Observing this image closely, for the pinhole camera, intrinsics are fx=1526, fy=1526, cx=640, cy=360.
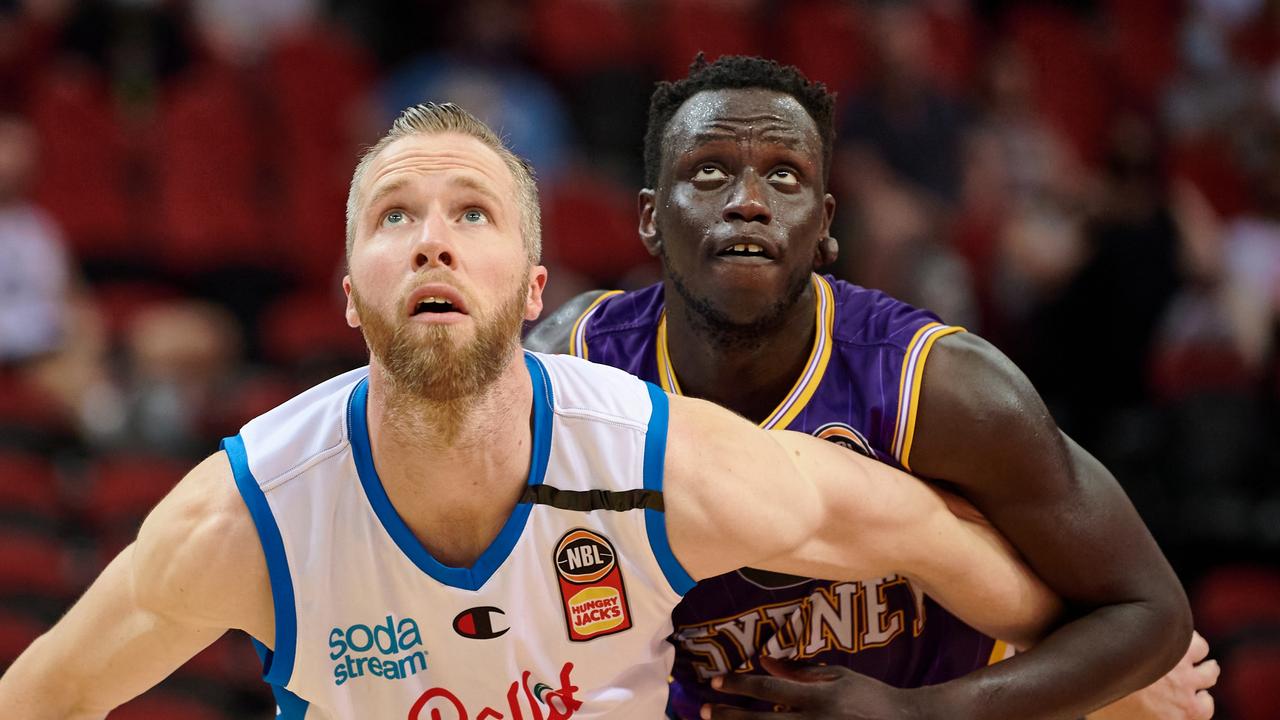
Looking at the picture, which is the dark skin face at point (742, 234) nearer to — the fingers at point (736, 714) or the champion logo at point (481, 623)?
the fingers at point (736, 714)

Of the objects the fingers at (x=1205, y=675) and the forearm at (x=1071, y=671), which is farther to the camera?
the fingers at (x=1205, y=675)

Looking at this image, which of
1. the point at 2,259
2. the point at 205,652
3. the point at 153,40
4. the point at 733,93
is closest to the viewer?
the point at 733,93

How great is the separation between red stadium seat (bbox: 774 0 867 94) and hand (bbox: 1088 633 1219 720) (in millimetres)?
5722

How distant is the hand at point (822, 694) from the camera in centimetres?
339

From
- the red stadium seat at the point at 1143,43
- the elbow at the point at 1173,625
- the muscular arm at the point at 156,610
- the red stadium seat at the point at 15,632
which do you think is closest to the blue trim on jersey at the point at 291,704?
the muscular arm at the point at 156,610

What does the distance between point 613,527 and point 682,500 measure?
154mm

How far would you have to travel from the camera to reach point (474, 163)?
3.26 metres

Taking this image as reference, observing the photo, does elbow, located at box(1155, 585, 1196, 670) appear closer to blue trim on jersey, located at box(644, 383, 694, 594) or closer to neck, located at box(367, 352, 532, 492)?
blue trim on jersey, located at box(644, 383, 694, 594)

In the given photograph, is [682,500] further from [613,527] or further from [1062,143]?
[1062,143]

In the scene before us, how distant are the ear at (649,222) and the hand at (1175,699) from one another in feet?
5.47

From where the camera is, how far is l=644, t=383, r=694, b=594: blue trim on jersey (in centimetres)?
315

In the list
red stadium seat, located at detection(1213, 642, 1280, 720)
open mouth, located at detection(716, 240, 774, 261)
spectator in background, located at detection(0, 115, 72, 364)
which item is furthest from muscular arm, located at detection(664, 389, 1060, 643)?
spectator in background, located at detection(0, 115, 72, 364)

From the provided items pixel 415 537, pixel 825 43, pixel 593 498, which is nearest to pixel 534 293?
pixel 593 498

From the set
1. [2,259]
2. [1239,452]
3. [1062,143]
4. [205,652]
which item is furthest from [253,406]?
[1062,143]
